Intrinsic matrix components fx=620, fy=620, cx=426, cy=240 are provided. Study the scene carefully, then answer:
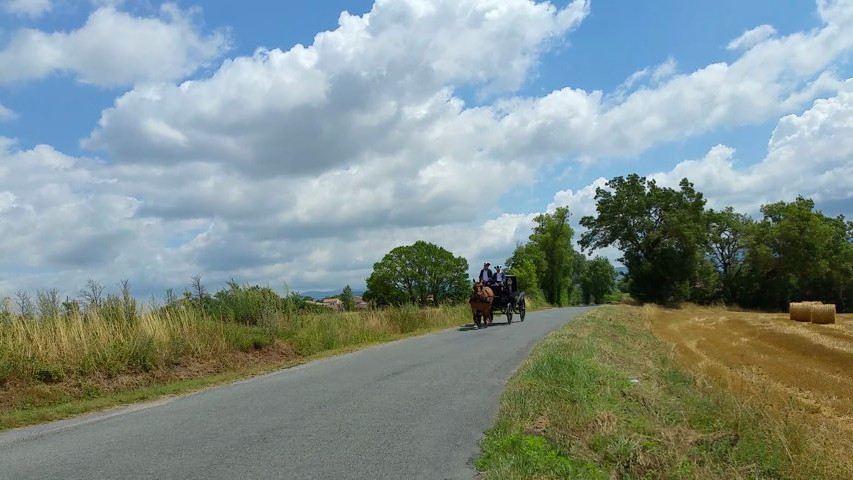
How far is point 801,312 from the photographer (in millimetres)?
40500

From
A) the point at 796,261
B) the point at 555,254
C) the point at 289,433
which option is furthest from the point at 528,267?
the point at 289,433

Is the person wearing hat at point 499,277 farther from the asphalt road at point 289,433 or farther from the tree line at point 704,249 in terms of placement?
the tree line at point 704,249

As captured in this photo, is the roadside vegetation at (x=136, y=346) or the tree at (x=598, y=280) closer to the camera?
the roadside vegetation at (x=136, y=346)

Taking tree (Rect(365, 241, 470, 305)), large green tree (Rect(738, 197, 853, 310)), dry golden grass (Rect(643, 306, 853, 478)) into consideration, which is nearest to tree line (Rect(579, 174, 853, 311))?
large green tree (Rect(738, 197, 853, 310))

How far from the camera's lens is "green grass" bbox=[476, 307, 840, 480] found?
239 inches

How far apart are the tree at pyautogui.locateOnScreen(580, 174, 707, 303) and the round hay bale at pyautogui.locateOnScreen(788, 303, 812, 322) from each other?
23.9 meters

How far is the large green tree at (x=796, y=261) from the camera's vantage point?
6912 centimetres

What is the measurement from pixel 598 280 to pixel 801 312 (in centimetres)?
9084

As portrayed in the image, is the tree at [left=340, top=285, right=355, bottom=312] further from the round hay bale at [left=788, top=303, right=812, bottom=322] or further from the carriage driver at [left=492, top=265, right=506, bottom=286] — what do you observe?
the round hay bale at [left=788, top=303, right=812, bottom=322]

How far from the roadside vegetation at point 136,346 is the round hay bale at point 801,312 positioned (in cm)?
3300

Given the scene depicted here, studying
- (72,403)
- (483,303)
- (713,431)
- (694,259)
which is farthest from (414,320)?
(694,259)

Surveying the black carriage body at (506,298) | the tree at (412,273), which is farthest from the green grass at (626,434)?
the tree at (412,273)

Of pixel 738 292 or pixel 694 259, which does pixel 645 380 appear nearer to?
pixel 694 259

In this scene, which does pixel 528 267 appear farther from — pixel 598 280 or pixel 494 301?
pixel 598 280
